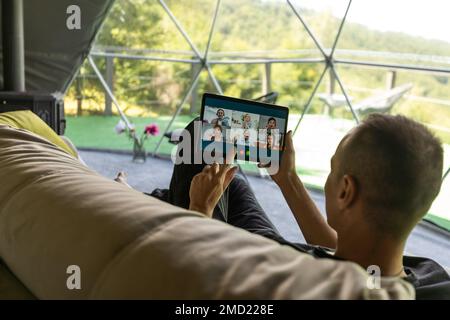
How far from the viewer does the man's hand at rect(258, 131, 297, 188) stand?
173 cm

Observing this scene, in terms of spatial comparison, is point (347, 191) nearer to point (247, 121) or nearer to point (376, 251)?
point (376, 251)

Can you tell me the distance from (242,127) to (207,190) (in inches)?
18.2

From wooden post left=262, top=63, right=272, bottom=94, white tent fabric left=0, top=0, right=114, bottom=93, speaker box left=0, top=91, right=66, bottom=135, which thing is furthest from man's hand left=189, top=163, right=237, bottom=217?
wooden post left=262, top=63, right=272, bottom=94

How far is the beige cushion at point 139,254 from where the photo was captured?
2.09 feet

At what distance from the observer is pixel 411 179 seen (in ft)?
3.16

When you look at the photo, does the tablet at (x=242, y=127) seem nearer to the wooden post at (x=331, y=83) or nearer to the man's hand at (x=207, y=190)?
the man's hand at (x=207, y=190)

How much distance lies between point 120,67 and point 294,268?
22.0 ft

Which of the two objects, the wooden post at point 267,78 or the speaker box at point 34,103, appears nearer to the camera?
the speaker box at point 34,103

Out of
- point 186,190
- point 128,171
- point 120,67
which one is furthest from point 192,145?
point 120,67

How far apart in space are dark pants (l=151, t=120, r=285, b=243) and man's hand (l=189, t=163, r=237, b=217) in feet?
1.12

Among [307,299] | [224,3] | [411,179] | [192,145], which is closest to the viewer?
[307,299]

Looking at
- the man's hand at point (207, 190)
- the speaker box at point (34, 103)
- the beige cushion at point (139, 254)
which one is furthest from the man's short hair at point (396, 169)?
the speaker box at point (34, 103)

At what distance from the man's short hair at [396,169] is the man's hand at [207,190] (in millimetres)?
450
